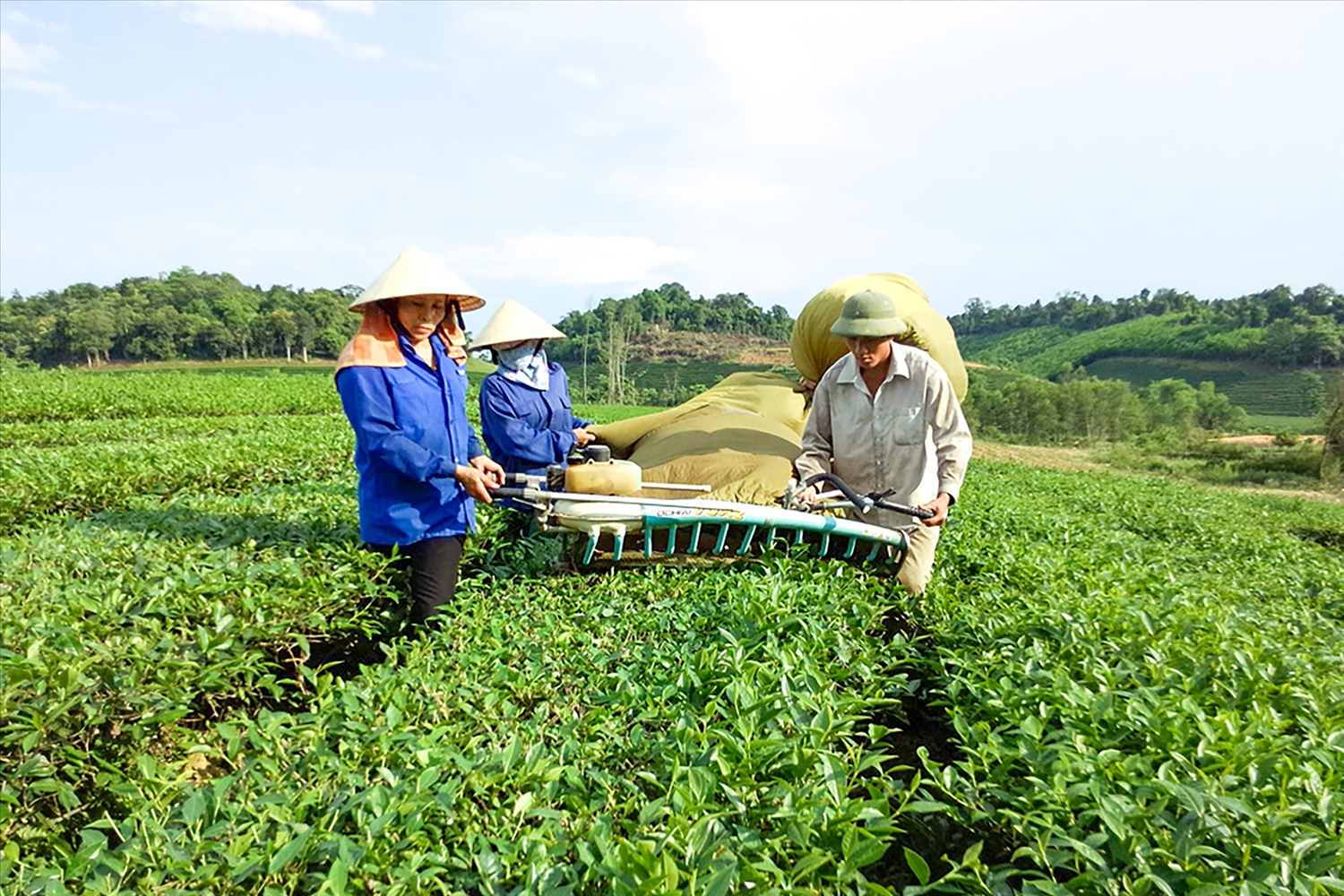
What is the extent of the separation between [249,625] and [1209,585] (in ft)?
15.5

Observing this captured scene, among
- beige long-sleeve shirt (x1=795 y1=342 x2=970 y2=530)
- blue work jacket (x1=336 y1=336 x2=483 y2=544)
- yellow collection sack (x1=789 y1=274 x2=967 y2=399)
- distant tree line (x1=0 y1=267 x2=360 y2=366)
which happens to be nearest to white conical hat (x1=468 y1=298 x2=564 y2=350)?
blue work jacket (x1=336 y1=336 x2=483 y2=544)

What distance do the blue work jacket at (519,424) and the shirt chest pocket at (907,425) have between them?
1.74 meters

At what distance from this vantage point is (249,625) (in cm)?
252

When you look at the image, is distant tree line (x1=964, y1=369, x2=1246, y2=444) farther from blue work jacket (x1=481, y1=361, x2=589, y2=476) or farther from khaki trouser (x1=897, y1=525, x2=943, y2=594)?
blue work jacket (x1=481, y1=361, x2=589, y2=476)

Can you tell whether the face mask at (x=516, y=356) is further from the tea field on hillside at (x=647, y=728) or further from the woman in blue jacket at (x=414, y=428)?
the tea field on hillside at (x=647, y=728)

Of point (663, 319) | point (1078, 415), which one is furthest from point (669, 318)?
point (1078, 415)

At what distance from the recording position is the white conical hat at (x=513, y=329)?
150 inches

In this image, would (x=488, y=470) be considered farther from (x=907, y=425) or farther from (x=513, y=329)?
(x=907, y=425)

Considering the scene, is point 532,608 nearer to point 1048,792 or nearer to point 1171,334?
point 1048,792

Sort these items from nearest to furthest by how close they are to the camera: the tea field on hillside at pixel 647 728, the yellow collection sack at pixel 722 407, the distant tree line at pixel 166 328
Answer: the tea field on hillside at pixel 647 728 < the yellow collection sack at pixel 722 407 < the distant tree line at pixel 166 328

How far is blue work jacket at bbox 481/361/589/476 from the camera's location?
3.91 meters

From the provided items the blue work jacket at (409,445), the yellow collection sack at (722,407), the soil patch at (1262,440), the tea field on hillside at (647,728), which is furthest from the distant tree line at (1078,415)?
the blue work jacket at (409,445)

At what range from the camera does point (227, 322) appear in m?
66.7

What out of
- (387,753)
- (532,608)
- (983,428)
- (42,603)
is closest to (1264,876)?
(387,753)
